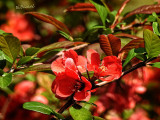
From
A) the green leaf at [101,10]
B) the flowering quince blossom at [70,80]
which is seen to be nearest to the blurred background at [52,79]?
the green leaf at [101,10]

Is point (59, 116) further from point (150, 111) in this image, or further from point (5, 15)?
point (5, 15)

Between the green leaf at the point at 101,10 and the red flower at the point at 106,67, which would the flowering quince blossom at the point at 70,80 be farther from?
the green leaf at the point at 101,10

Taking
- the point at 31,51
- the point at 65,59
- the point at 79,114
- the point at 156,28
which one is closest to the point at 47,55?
the point at 31,51

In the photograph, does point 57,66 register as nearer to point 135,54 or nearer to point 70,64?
point 70,64

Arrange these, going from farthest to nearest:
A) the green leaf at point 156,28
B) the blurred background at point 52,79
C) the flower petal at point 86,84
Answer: the blurred background at point 52,79 → the green leaf at point 156,28 → the flower petal at point 86,84

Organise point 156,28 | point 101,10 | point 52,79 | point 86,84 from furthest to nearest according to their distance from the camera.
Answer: point 52,79 → point 101,10 → point 156,28 → point 86,84

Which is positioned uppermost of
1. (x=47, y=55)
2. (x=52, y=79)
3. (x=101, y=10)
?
(x=101, y=10)

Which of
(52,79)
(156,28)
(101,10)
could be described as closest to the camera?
(156,28)
